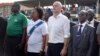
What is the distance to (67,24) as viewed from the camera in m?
7.15

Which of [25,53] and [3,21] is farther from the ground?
[3,21]

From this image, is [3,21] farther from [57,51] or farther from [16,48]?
[57,51]

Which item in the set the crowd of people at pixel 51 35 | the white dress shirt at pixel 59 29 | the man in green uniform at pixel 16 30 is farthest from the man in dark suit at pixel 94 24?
the man in green uniform at pixel 16 30

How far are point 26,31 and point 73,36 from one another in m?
1.74

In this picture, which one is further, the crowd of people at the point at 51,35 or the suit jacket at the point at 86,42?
the crowd of people at the point at 51,35

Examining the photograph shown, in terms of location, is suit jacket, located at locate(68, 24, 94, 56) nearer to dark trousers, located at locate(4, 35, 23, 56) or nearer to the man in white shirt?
the man in white shirt

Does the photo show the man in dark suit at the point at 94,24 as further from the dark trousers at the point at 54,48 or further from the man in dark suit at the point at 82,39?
the dark trousers at the point at 54,48

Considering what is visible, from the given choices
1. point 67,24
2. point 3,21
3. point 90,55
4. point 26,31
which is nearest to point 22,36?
point 26,31

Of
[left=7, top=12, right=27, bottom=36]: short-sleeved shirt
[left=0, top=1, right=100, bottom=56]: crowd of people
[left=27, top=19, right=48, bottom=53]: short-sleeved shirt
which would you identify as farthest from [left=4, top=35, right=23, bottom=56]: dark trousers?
[left=27, top=19, right=48, bottom=53]: short-sleeved shirt

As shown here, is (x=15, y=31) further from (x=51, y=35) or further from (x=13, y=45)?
(x=51, y=35)

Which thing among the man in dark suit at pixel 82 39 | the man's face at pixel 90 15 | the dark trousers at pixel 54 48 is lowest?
the dark trousers at pixel 54 48

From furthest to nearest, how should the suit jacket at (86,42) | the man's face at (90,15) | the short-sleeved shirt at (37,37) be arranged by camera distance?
the short-sleeved shirt at (37,37), the man's face at (90,15), the suit jacket at (86,42)

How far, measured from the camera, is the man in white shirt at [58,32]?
7133 mm

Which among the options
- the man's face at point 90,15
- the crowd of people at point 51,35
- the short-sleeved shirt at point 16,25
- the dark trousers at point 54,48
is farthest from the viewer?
the short-sleeved shirt at point 16,25
